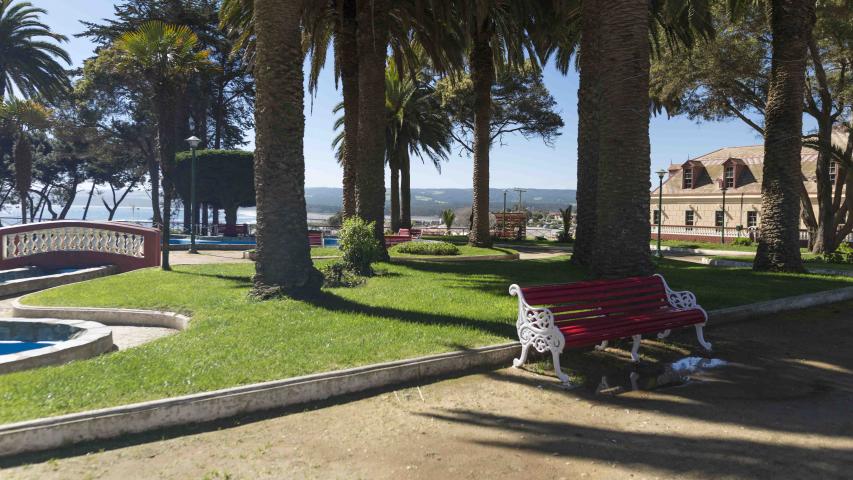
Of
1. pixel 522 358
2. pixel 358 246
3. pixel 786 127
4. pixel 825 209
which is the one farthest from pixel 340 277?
pixel 825 209

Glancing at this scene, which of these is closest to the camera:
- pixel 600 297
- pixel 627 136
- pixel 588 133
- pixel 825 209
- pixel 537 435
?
pixel 537 435

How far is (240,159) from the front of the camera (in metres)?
34.9

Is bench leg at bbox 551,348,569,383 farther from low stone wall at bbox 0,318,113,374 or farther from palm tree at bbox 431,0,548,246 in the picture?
palm tree at bbox 431,0,548,246

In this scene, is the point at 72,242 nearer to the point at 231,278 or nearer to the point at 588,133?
the point at 231,278

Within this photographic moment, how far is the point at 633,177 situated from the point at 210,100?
1645 inches

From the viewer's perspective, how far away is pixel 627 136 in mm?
9273

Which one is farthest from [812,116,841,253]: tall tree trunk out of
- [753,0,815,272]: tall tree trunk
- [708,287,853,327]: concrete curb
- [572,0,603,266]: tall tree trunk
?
[572,0,603,266]: tall tree trunk

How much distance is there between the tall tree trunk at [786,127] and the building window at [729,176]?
35495mm

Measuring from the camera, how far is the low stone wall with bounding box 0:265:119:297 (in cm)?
1274

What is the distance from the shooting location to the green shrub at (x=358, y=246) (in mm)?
12578

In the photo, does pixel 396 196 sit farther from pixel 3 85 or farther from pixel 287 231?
pixel 287 231

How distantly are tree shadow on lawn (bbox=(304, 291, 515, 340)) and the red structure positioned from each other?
9792mm

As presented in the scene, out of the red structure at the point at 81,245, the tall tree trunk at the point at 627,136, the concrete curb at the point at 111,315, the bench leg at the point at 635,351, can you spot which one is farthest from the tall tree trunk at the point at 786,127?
the red structure at the point at 81,245

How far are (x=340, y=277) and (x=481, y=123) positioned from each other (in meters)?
11.9
